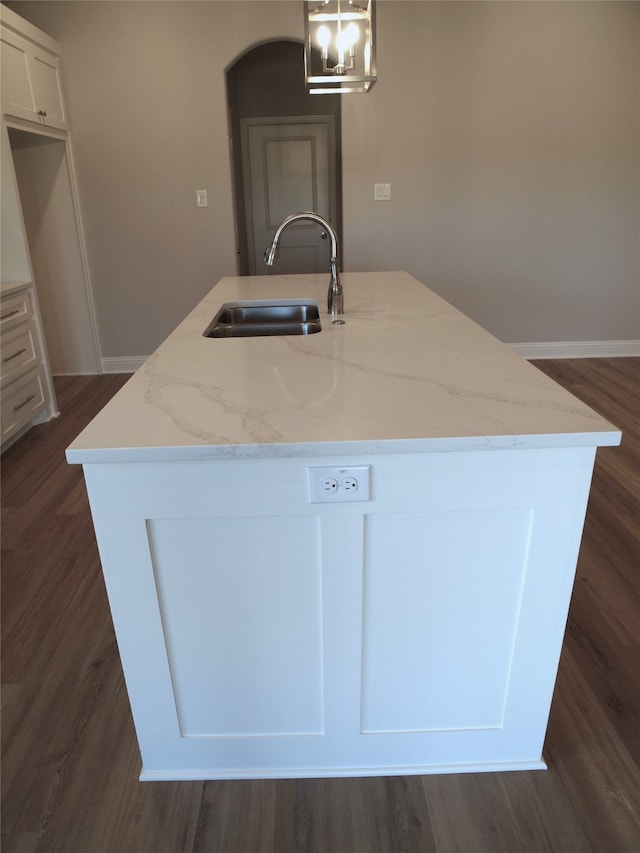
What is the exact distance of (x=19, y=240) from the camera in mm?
3309

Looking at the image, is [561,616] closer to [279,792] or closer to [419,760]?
[419,760]

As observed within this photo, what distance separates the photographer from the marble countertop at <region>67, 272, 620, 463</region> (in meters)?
1.06

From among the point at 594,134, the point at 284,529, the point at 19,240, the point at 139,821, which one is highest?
the point at 594,134

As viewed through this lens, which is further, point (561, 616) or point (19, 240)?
point (19, 240)

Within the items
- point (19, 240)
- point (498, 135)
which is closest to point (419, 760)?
point (19, 240)

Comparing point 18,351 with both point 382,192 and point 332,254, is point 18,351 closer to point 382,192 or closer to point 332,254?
point 332,254

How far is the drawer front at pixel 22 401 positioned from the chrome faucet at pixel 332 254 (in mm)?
1881

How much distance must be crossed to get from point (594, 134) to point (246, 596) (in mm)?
4294

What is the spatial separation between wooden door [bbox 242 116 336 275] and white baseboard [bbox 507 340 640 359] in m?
1.99

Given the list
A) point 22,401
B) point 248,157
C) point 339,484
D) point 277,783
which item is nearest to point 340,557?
point 339,484

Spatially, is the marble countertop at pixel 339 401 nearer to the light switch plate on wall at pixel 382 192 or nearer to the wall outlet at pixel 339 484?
the wall outlet at pixel 339 484

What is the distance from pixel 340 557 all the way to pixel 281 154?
5.03 metres

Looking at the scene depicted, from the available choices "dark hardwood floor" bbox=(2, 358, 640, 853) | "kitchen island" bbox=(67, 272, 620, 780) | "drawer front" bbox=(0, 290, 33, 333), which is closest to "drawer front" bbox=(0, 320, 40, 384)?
"drawer front" bbox=(0, 290, 33, 333)

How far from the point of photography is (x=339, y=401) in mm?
1237
